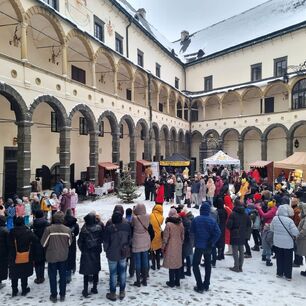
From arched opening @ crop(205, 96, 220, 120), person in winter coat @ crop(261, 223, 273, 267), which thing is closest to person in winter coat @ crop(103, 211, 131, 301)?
person in winter coat @ crop(261, 223, 273, 267)

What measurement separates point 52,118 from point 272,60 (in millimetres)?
25091

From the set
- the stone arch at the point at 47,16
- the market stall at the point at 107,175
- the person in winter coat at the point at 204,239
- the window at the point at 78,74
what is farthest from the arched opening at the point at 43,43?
the person in winter coat at the point at 204,239

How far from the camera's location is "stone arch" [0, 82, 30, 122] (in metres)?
12.6

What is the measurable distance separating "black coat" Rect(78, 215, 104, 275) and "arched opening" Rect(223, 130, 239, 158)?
31.8 metres

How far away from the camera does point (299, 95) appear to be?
1152 inches

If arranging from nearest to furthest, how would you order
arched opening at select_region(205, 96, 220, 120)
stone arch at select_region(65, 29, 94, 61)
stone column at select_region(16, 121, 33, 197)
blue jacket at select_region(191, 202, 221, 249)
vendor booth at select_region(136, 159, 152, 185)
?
1. blue jacket at select_region(191, 202, 221, 249)
2. stone column at select_region(16, 121, 33, 197)
3. stone arch at select_region(65, 29, 94, 61)
4. vendor booth at select_region(136, 159, 152, 185)
5. arched opening at select_region(205, 96, 220, 120)

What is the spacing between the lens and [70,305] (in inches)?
221

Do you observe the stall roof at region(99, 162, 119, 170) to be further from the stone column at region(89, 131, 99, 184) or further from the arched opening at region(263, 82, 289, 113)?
the arched opening at region(263, 82, 289, 113)

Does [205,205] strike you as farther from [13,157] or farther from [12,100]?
[13,157]

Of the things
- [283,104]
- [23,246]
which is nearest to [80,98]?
[23,246]

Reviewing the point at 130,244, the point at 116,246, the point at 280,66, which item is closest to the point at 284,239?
the point at 130,244

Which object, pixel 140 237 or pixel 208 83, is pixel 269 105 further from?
pixel 140 237

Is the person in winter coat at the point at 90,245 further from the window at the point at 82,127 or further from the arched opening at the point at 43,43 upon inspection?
the window at the point at 82,127

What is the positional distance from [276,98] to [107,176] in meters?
21.6
